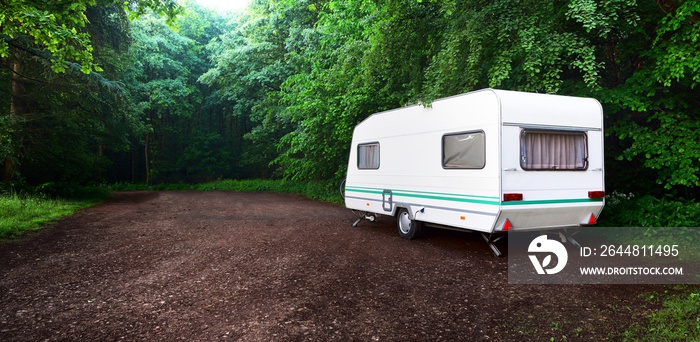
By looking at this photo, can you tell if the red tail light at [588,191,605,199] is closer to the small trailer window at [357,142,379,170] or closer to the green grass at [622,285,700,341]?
the green grass at [622,285,700,341]

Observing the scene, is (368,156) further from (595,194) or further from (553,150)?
(595,194)

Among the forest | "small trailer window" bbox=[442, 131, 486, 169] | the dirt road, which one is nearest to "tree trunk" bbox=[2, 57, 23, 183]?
the forest

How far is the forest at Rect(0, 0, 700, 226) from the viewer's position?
7.18 meters

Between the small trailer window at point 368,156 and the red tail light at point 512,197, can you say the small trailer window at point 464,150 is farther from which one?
the small trailer window at point 368,156

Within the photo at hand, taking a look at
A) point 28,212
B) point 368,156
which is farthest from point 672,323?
point 28,212

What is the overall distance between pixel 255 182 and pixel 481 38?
861 inches

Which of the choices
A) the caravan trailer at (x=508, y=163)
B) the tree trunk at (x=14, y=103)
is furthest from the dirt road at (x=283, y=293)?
the tree trunk at (x=14, y=103)

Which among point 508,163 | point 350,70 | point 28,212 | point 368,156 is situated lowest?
point 28,212

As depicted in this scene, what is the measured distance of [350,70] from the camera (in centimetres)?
1237

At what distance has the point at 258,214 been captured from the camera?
42.7 ft

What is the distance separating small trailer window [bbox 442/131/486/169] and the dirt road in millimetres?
1516

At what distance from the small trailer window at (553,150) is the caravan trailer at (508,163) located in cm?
2

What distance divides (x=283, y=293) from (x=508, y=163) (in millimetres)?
3681

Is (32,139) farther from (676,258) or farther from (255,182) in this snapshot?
(676,258)
